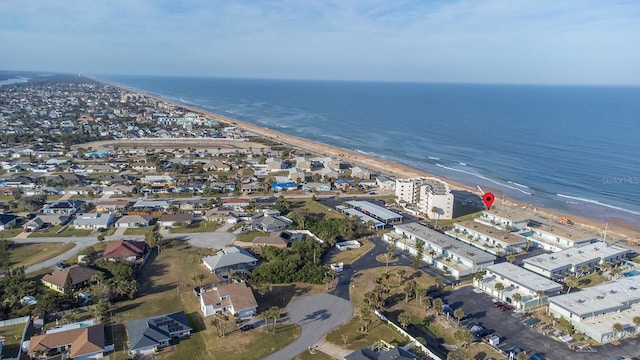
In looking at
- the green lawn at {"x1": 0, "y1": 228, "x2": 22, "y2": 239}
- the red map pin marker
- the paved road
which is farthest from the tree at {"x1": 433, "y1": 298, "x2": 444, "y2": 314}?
the green lawn at {"x1": 0, "y1": 228, "x2": 22, "y2": 239}

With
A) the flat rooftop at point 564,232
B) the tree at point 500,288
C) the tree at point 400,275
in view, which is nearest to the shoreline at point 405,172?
the flat rooftop at point 564,232

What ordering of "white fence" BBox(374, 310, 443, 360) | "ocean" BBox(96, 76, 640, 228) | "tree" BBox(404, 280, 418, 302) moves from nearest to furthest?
"white fence" BBox(374, 310, 443, 360) → "tree" BBox(404, 280, 418, 302) → "ocean" BBox(96, 76, 640, 228)

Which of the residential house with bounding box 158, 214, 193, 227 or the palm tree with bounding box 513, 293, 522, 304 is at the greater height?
the palm tree with bounding box 513, 293, 522, 304

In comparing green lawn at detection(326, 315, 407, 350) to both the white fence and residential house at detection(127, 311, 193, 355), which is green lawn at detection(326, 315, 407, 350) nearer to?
the white fence

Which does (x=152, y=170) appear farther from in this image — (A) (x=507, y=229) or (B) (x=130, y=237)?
(A) (x=507, y=229)

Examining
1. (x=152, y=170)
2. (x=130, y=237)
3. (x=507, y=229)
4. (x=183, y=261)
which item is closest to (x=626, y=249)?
(x=507, y=229)

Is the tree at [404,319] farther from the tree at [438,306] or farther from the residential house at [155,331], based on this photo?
the residential house at [155,331]

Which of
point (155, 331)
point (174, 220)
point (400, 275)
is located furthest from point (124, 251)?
point (400, 275)
